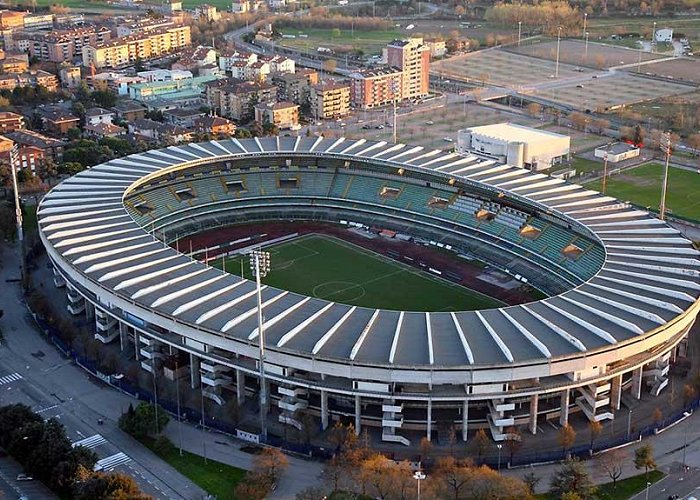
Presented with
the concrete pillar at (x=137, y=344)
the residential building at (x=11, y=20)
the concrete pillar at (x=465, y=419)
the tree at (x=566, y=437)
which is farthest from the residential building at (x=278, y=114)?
the residential building at (x=11, y=20)

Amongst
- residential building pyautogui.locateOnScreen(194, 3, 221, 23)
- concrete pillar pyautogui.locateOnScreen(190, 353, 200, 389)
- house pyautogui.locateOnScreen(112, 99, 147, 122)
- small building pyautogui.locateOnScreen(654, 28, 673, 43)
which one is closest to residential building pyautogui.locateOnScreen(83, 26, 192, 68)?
residential building pyautogui.locateOnScreen(194, 3, 221, 23)

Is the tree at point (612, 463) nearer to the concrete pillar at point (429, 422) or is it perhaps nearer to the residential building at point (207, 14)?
the concrete pillar at point (429, 422)

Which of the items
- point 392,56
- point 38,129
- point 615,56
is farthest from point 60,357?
point 615,56

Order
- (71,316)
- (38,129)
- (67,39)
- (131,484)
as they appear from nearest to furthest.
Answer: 1. (131,484)
2. (71,316)
3. (38,129)
4. (67,39)

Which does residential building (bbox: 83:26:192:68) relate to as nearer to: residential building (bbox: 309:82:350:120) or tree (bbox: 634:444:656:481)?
residential building (bbox: 309:82:350:120)

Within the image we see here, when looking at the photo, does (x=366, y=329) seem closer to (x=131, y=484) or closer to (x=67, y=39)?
(x=131, y=484)
